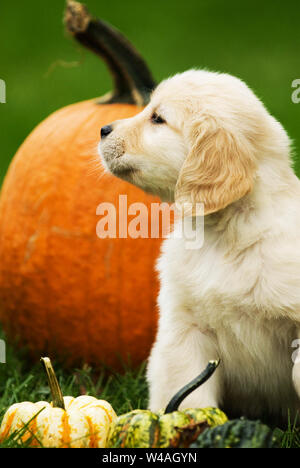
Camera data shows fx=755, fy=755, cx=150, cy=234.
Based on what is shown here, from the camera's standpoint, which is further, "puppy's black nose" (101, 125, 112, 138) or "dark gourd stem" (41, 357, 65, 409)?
"puppy's black nose" (101, 125, 112, 138)

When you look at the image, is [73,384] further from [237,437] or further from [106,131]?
[237,437]

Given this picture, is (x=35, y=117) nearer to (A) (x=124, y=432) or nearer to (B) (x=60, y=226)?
(B) (x=60, y=226)

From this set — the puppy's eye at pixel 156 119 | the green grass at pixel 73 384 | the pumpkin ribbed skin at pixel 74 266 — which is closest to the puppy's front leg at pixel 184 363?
the green grass at pixel 73 384

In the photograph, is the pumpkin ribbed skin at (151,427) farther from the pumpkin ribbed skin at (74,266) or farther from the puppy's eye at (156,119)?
the pumpkin ribbed skin at (74,266)

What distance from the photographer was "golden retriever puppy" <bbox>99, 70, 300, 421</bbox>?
2.33 meters

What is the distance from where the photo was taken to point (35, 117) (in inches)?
276

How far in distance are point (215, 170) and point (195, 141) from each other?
0.12 metres

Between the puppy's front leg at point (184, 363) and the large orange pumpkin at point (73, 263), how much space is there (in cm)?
94

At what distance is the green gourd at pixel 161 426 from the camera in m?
2.01

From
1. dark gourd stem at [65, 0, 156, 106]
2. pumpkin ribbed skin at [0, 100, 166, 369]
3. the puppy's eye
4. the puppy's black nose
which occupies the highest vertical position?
dark gourd stem at [65, 0, 156, 106]

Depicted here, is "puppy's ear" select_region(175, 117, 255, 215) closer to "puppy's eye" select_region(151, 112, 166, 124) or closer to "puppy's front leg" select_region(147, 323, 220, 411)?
"puppy's eye" select_region(151, 112, 166, 124)

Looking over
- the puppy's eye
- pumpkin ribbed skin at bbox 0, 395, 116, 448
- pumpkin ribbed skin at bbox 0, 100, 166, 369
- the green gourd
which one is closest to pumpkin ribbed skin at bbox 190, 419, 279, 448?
the green gourd

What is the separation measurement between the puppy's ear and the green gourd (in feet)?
1.84
